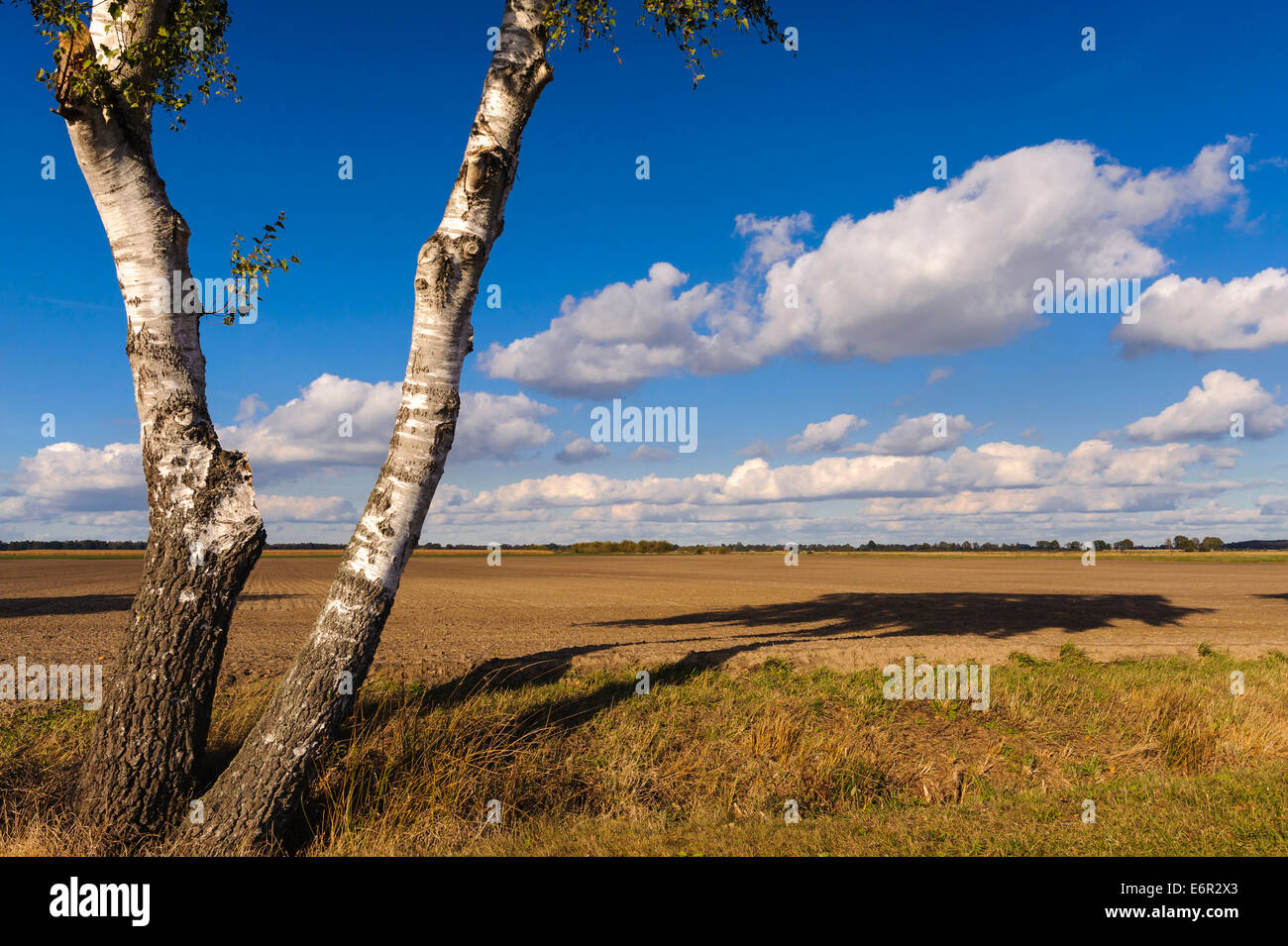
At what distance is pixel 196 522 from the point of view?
19.7 feet

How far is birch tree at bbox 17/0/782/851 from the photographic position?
5.96 metres

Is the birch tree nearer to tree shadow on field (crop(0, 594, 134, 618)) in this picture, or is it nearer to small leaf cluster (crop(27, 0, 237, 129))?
small leaf cluster (crop(27, 0, 237, 129))

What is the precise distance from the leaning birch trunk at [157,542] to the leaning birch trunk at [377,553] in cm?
60

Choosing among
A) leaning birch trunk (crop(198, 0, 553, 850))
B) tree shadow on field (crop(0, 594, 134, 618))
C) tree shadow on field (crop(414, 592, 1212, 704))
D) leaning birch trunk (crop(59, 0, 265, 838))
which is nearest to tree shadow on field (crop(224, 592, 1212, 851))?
tree shadow on field (crop(414, 592, 1212, 704))

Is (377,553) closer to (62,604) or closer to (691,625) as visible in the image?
(691,625)

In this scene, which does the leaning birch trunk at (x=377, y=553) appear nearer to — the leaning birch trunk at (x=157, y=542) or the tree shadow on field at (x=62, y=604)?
the leaning birch trunk at (x=157, y=542)

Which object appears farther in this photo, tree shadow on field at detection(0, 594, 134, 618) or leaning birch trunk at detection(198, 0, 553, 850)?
tree shadow on field at detection(0, 594, 134, 618)

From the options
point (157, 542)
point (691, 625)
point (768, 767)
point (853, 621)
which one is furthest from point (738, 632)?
point (157, 542)

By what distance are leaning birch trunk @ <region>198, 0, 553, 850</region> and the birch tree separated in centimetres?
1
